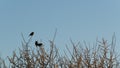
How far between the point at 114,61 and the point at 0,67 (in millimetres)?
2837

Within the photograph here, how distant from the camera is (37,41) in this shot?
7.95 m

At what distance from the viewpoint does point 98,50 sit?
24.5 feet

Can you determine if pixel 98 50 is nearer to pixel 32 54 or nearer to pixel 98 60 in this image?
pixel 98 60

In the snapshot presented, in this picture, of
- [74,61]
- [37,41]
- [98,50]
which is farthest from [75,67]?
[37,41]

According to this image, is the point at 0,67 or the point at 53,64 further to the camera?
the point at 0,67

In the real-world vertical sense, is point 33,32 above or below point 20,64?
above

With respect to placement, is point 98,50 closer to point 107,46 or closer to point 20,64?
point 107,46

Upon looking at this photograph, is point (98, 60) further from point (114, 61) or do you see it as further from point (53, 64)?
point (53, 64)

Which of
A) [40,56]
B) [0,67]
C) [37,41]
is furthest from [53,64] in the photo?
[0,67]

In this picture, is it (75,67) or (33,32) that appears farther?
(33,32)

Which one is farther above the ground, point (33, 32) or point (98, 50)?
→ point (33, 32)

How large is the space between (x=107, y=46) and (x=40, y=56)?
1582 millimetres

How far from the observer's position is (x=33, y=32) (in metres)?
7.95

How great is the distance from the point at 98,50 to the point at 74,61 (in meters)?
0.65
